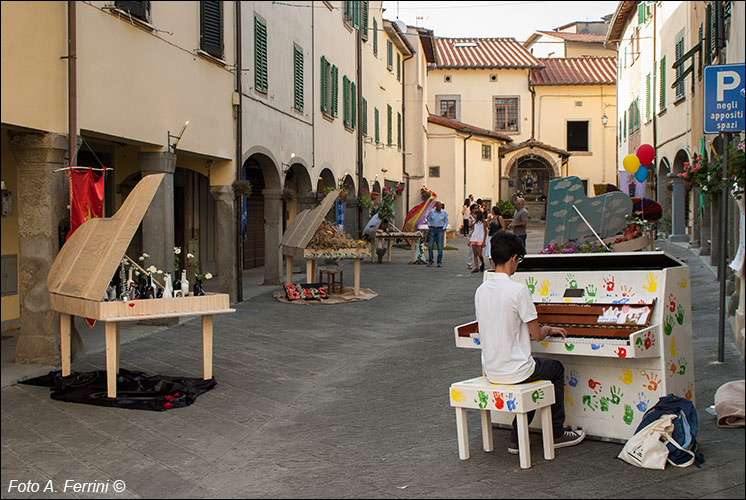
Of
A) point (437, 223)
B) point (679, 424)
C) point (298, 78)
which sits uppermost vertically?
point (298, 78)

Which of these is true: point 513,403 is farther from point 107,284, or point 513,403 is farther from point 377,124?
point 377,124

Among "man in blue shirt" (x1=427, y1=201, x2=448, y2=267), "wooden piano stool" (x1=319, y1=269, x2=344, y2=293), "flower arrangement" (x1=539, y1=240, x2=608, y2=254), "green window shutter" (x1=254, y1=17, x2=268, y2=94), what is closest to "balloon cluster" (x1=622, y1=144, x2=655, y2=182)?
"man in blue shirt" (x1=427, y1=201, x2=448, y2=267)

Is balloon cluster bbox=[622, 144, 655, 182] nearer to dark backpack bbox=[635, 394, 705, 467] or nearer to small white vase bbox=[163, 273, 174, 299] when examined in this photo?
small white vase bbox=[163, 273, 174, 299]

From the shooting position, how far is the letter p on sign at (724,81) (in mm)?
7934

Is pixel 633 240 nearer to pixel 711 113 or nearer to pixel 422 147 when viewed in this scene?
pixel 711 113

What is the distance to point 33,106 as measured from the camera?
8250mm

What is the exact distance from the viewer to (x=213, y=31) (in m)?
12.3

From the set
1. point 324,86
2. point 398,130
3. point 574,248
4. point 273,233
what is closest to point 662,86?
point 324,86

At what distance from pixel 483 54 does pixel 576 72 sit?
558 centimetres

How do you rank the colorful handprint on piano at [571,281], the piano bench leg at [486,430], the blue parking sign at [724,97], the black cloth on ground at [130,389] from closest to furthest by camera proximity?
1. the piano bench leg at [486,430]
2. the colorful handprint on piano at [571,281]
3. the black cloth on ground at [130,389]
4. the blue parking sign at [724,97]

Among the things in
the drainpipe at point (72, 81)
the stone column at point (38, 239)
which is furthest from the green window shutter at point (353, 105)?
the stone column at point (38, 239)

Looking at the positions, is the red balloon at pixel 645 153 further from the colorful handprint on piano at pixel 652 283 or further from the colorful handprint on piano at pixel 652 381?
the colorful handprint on piano at pixel 652 381

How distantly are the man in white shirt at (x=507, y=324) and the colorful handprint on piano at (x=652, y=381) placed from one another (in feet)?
2.37

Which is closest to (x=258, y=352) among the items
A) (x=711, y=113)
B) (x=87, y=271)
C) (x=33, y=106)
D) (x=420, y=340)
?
(x=420, y=340)
